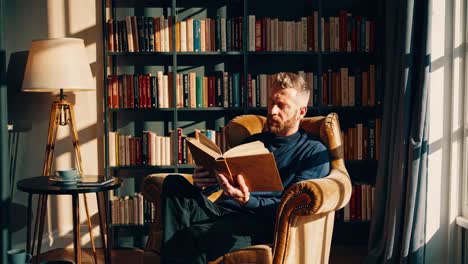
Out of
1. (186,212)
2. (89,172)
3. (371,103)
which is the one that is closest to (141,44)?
(89,172)

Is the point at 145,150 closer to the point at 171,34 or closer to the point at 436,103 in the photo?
the point at 171,34

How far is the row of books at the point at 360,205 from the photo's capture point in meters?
4.55

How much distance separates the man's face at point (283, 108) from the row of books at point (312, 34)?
1.49 metres

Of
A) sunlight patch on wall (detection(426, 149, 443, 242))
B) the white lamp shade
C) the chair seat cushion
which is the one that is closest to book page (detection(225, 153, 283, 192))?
the chair seat cushion

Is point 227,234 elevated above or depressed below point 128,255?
above

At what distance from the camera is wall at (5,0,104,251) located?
4344 mm

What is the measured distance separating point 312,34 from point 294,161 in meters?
1.70

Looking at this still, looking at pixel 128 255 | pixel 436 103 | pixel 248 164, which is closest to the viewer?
pixel 248 164

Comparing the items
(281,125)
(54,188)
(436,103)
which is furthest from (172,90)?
(436,103)

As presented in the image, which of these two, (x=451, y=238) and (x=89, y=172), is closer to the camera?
(x=451, y=238)

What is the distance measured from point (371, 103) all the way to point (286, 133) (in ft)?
5.24

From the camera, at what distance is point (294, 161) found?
3076mm

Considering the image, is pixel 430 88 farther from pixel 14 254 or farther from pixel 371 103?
pixel 14 254

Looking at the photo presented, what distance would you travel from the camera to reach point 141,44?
14.6ft
